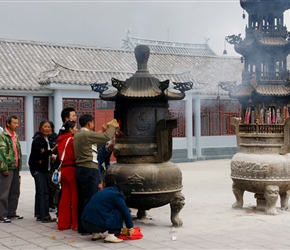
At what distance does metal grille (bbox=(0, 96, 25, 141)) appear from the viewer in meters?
17.3

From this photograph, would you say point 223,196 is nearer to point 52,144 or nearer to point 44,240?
point 52,144

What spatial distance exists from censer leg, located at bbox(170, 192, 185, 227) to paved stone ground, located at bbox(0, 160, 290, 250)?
110 millimetres

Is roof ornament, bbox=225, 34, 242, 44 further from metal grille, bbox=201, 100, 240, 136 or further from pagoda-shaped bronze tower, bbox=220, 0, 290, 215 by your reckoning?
metal grille, bbox=201, 100, 240, 136

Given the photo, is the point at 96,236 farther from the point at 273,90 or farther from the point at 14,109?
the point at 14,109

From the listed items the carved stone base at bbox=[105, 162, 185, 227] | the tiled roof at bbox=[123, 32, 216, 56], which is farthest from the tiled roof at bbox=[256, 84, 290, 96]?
the tiled roof at bbox=[123, 32, 216, 56]

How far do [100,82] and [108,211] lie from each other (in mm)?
12780

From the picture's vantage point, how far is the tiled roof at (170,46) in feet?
88.3

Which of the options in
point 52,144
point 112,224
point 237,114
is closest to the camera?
point 112,224

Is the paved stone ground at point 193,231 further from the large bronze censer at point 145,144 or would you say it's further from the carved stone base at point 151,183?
the large bronze censer at point 145,144

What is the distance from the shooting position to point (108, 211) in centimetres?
622

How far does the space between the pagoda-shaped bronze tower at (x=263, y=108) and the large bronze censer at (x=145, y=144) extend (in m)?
1.60

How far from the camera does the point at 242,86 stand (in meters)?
9.05

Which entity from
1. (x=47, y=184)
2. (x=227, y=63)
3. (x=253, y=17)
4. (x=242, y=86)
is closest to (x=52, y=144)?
(x=47, y=184)

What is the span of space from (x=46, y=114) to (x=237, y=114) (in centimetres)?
849
